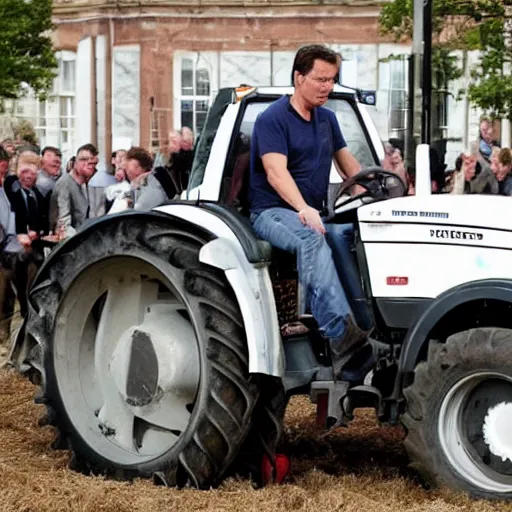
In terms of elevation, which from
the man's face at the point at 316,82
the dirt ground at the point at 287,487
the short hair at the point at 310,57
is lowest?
the dirt ground at the point at 287,487

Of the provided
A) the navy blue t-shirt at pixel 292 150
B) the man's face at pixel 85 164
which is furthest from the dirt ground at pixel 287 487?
the man's face at pixel 85 164

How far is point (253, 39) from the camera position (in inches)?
1303

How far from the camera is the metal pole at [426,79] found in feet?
54.0

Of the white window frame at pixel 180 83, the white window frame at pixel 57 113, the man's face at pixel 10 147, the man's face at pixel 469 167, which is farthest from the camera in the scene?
the white window frame at pixel 57 113

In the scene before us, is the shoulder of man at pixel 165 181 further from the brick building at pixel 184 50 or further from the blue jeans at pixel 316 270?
the brick building at pixel 184 50

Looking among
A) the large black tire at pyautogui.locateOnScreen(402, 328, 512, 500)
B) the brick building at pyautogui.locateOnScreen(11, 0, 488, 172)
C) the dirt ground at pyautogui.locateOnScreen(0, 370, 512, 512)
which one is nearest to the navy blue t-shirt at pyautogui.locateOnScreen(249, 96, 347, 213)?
the large black tire at pyautogui.locateOnScreen(402, 328, 512, 500)

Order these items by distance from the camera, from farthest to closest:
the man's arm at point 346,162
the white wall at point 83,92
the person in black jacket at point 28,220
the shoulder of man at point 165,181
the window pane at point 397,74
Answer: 1. the white wall at point 83,92
2. the window pane at point 397,74
3. the shoulder of man at point 165,181
4. the person in black jacket at point 28,220
5. the man's arm at point 346,162

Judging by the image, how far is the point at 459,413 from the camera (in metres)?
7.25

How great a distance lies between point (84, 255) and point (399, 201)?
62.8 inches

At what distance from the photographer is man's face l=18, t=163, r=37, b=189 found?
49.0 ft

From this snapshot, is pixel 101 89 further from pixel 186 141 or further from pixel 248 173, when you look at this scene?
pixel 248 173

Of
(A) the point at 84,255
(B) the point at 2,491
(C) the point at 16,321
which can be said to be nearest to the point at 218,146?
(A) the point at 84,255

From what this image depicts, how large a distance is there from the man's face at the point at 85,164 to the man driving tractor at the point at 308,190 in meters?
7.78

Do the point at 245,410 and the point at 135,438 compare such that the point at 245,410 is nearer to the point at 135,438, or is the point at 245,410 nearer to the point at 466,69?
the point at 135,438
